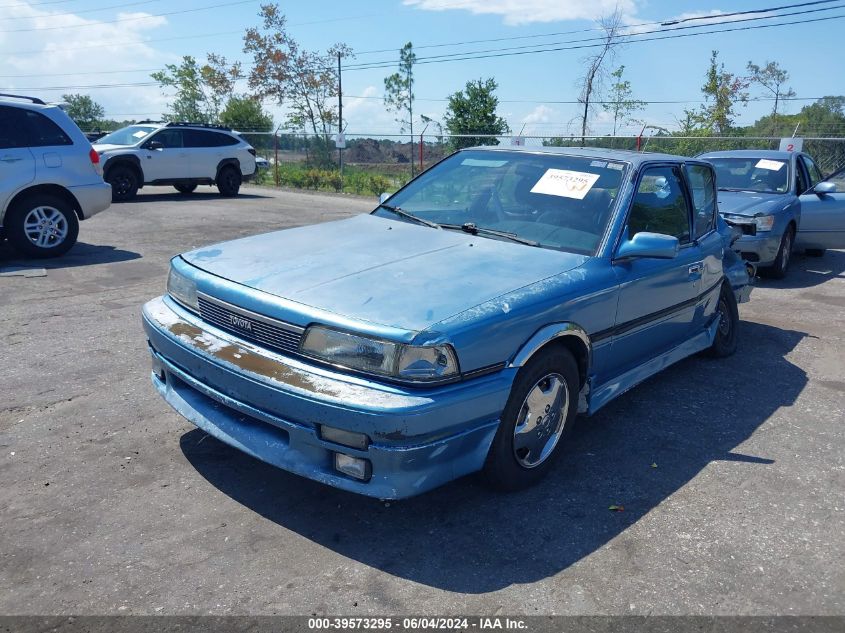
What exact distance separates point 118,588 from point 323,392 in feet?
3.40

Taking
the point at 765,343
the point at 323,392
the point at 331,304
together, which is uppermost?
the point at 331,304

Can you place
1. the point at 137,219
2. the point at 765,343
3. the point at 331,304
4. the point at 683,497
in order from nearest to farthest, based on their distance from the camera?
the point at 331,304 → the point at 683,497 → the point at 765,343 → the point at 137,219

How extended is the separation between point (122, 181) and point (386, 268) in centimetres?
1384

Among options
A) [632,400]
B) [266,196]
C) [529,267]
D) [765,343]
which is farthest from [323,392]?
[266,196]

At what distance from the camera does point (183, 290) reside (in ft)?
12.3

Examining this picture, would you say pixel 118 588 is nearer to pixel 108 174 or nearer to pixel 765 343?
pixel 765 343

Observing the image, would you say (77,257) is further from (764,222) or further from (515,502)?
(764,222)

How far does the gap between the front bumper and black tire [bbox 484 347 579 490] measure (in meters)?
0.12

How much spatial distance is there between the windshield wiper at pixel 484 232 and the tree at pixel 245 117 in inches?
1265

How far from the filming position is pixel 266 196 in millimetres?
19219

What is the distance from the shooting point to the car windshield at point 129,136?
15984 millimetres

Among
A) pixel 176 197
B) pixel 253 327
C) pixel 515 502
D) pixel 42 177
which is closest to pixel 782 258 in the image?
pixel 515 502

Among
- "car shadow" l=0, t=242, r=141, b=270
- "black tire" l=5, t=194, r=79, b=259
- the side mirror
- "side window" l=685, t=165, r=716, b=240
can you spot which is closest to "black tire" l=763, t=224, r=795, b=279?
"side window" l=685, t=165, r=716, b=240

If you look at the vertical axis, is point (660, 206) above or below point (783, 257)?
above
